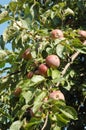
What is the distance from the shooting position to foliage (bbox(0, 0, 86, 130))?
3.74ft

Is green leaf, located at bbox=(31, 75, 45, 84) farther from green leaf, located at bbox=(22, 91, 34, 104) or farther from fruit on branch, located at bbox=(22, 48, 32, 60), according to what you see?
fruit on branch, located at bbox=(22, 48, 32, 60)

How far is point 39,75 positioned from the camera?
1241mm

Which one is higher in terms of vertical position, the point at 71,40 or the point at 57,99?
the point at 71,40

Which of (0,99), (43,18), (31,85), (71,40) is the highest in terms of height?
(43,18)

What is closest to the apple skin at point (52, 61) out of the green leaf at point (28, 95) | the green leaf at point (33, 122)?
the green leaf at point (28, 95)

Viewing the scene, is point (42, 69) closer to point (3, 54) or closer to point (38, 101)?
point (38, 101)

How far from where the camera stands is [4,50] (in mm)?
1485

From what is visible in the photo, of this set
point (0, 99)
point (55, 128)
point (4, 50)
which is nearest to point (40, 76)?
point (55, 128)

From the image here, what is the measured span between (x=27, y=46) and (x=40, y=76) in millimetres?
225

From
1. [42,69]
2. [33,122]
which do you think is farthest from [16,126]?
[42,69]

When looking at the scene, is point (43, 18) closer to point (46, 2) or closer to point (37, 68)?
point (46, 2)

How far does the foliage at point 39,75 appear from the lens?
1.14 m

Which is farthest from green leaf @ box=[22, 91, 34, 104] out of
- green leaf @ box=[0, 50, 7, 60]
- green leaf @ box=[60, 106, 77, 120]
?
green leaf @ box=[0, 50, 7, 60]

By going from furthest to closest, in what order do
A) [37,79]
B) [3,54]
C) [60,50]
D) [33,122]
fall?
[3,54] < [60,50] < [37,79] < [33,122]
